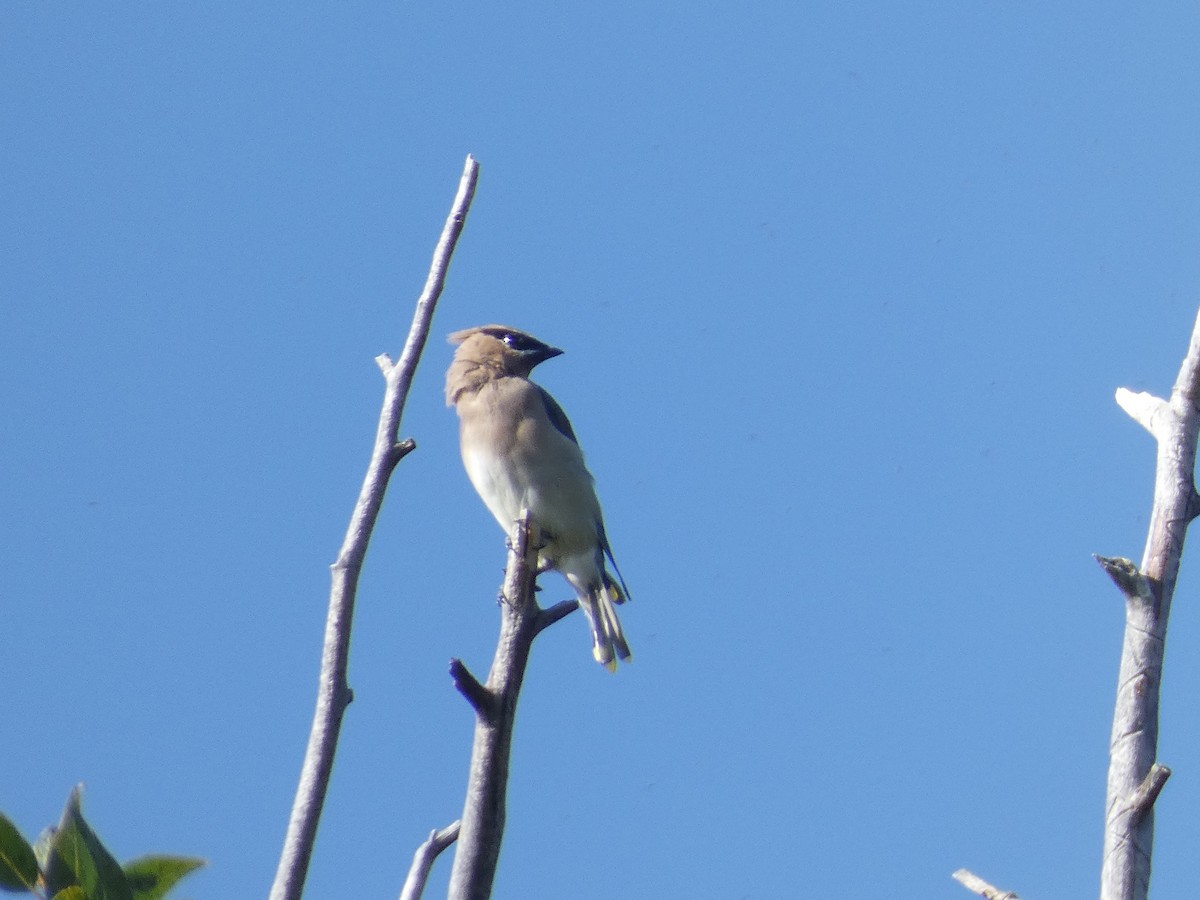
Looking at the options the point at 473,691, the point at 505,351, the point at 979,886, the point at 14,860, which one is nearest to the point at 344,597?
the point at 473,691

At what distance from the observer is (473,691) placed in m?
2.62

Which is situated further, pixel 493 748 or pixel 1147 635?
pixel 1147 635

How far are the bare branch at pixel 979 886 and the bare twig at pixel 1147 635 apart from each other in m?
0.30

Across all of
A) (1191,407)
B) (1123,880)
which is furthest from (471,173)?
(1123,880)

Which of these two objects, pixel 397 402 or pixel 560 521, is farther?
pixel 560 521

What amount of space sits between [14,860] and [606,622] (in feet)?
16.6

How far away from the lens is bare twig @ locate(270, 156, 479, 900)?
2.27m

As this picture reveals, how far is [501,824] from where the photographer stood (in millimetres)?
2490

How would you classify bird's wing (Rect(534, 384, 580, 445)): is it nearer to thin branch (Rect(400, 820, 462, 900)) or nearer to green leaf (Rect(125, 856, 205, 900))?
thin branch (Rect(400, 820, 462, 900))

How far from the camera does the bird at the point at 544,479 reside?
268 inches

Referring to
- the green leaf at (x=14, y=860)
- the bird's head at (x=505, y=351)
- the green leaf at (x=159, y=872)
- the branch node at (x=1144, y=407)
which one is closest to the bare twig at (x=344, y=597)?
the green leaf at (x=159, y=872)

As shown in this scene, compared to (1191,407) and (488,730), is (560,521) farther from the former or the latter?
(488,730)

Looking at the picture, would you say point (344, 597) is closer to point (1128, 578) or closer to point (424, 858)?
point (424, 858)

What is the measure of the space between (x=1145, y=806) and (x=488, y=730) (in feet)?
3.77
